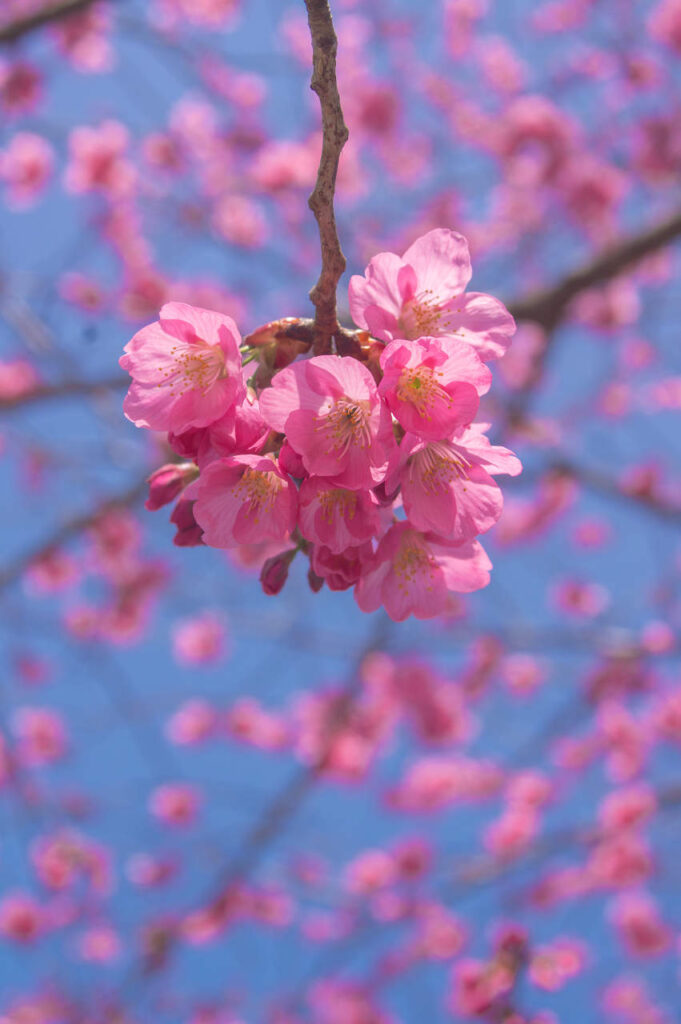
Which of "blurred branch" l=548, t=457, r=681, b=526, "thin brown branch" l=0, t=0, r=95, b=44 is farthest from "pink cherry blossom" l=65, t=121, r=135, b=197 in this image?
"blurred branch" l=548, t=457, r=681, b=526

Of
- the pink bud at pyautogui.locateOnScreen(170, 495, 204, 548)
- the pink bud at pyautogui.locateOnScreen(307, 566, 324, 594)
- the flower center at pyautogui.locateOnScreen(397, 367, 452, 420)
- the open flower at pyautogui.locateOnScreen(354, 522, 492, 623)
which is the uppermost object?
the pink bud at pyautogui.locateOnScreen(170, 495, 204, 548)

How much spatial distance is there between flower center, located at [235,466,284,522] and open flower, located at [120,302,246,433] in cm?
10

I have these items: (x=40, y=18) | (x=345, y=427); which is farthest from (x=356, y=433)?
(x=40, y=18)

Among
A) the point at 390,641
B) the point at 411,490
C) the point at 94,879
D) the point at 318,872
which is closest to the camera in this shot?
A: the point at 411,490

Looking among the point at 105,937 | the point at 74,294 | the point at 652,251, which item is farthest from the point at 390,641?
the point at 105,937

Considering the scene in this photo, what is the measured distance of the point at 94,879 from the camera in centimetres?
635

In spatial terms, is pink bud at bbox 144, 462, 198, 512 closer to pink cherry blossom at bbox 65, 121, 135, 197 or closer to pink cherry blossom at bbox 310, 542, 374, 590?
pink cherry blossom at bbox 310, 542, 374, 590

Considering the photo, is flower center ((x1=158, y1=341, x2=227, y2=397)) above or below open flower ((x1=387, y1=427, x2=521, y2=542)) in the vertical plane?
above

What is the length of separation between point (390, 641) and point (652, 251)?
109 inches

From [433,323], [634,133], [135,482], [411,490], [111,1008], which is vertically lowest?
[111,1008]

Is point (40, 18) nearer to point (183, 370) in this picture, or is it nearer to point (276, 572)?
point (183, 370)

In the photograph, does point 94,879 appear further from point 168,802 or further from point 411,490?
point 411,490

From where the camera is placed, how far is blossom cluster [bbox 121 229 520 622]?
102cm

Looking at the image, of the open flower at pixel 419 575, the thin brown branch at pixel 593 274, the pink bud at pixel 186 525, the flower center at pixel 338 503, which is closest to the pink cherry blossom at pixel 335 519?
the flower center at pixel 338 503
